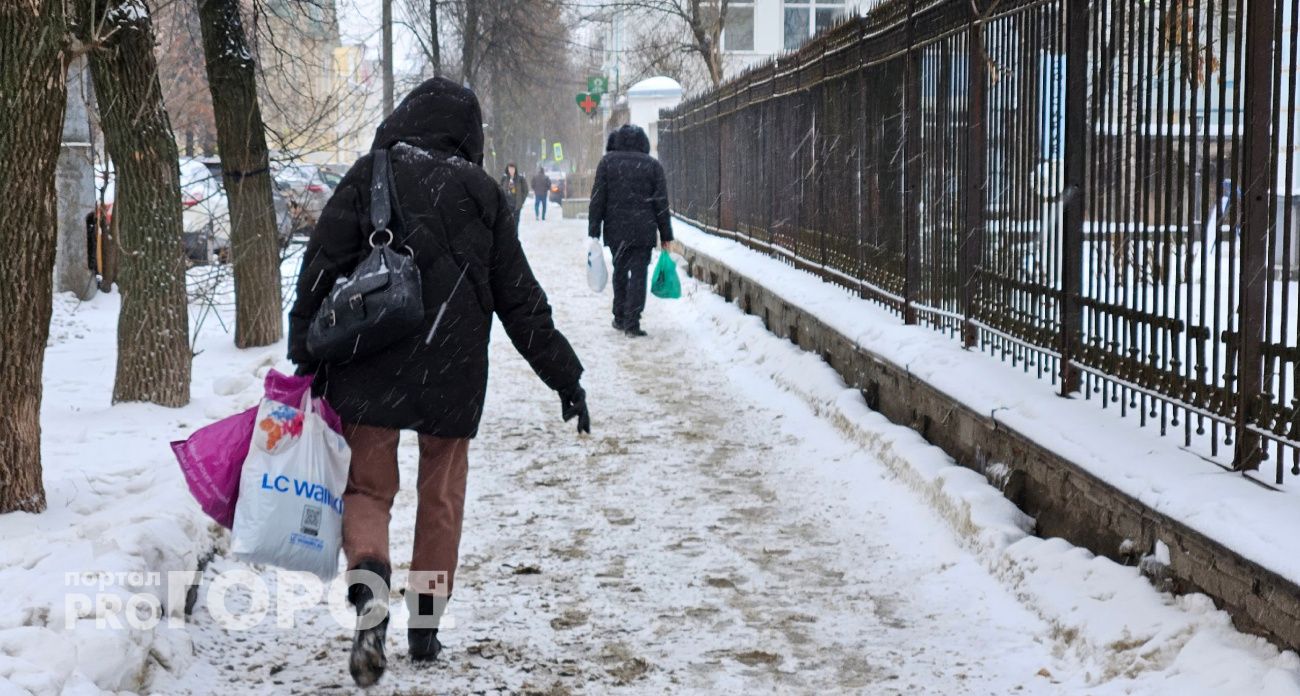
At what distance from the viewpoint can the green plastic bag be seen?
14.5m

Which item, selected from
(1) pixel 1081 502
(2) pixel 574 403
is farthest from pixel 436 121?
(1) pixel 1081 502

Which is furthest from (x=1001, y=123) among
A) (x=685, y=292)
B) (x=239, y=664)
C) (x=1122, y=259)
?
(x=685, y=292)

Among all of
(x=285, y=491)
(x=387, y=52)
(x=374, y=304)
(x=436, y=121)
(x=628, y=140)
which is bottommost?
(x=285, y=491)

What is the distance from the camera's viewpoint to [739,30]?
4506cm

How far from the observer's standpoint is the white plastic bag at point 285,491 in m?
4.47

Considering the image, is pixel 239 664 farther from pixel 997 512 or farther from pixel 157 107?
pixel 157 107

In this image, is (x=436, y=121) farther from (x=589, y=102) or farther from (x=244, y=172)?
(x=589, y=102)

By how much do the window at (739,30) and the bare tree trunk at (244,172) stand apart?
113 ft

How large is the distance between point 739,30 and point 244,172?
35.2 metres

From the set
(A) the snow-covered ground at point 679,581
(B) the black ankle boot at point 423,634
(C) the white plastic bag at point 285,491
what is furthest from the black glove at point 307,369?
(A) the snow-covered ground at point 679,581

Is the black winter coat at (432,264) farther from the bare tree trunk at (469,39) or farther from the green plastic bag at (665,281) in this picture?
the bare tree trunk at (469,39)

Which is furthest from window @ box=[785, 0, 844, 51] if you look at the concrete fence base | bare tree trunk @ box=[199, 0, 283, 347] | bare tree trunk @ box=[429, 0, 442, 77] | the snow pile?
the snow pile

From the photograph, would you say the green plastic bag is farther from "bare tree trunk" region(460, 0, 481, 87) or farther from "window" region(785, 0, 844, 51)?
"window" region(785, 0, 844, 51)

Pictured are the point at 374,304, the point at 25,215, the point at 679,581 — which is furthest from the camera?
the point at 679,581
